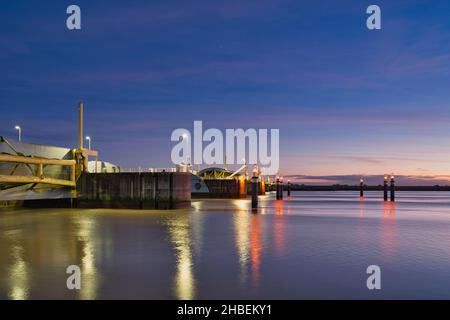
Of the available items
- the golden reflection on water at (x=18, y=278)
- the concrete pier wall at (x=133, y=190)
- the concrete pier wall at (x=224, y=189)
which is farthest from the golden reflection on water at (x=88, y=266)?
the concrete pier wall at (x=224, y=189)

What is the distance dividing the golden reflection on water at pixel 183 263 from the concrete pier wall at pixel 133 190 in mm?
17502

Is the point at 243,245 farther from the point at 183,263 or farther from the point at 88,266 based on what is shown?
the point at 88,266

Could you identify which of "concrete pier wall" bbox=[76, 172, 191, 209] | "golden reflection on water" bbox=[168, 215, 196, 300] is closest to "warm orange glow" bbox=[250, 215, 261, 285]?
"golden reflection on water" bbox=[168, 215, 196, 300]

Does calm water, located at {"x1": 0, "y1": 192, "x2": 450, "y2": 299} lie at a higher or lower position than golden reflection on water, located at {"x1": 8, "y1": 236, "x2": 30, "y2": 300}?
lower

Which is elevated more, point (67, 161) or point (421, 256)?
point (67, 161)

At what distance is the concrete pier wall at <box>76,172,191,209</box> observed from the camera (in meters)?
44.9

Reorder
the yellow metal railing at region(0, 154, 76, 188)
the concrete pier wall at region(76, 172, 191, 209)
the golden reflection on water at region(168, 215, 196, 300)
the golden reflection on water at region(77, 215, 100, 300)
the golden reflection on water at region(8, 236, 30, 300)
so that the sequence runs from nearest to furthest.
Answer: the golden reflection on water at region(8, 236, 30, 300), the golden reflection on water at region(77, 215, 100, 300), the golden reflection on water at region(168, 215, 196, 300), the yellow metal railing at region(0, 154, 76, 188), the concrete pier wall at region(76, 172, 191, 209)

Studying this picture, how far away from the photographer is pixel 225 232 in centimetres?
2630

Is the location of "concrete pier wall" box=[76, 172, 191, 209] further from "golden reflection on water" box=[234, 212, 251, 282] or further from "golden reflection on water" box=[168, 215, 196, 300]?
"golden reflection on water" box=[168, 215, 196, 300]

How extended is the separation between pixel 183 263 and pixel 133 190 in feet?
102

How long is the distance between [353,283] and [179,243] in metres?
10.2

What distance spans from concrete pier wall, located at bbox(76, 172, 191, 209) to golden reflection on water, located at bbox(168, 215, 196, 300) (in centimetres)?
1750

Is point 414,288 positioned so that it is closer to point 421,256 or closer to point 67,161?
point 421,256
